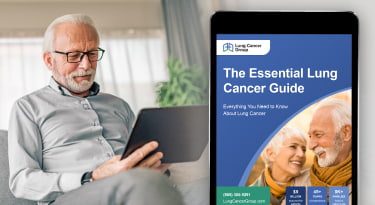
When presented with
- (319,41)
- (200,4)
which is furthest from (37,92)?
(319,41)

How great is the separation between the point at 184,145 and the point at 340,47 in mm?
243

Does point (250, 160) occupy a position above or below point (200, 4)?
below

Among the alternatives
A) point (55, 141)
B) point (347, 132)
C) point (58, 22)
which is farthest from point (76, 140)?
point (347, 132)

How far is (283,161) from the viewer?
71 cm

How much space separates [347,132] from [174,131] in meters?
0.23

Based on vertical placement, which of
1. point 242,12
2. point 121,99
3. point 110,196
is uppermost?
point 242,12

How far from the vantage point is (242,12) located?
2.31 ft

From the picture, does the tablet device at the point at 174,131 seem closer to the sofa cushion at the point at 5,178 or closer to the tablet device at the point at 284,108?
the tablet device at the point at 284,108

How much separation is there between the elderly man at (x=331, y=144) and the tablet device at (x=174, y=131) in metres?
0.15

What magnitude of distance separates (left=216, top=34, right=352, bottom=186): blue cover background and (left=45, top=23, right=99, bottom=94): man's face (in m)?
0.17

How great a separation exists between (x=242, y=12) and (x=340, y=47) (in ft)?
0.45

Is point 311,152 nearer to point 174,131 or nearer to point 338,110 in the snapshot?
point 338,110

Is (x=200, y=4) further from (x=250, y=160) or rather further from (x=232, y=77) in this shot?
(x=250, y=160)

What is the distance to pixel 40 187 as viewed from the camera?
0.67 meters
